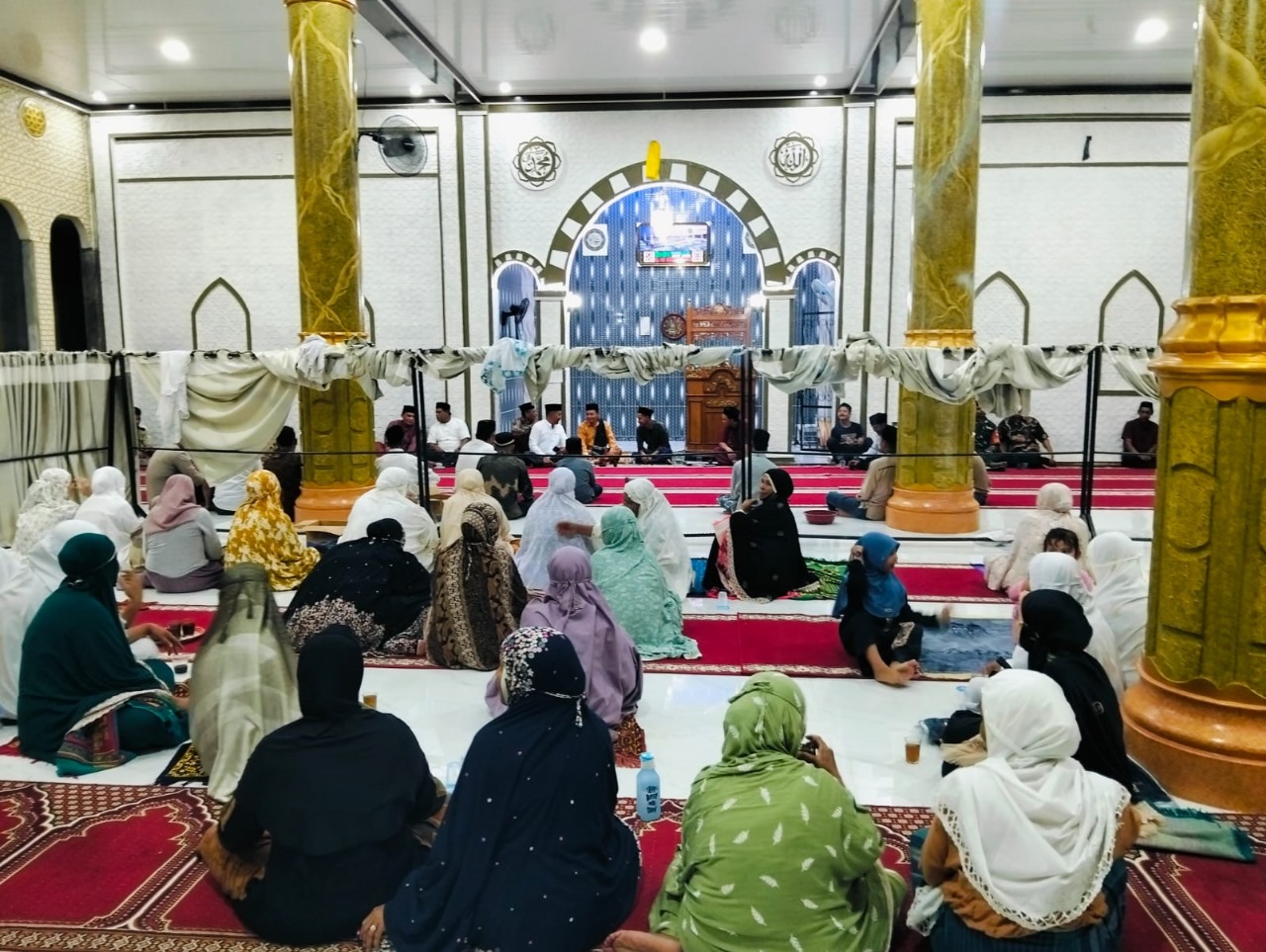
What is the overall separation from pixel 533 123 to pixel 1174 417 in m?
8.05

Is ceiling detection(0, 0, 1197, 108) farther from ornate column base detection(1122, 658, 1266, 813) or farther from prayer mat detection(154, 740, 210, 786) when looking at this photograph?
ornate column base detection(1122, 658, 1266, 813)

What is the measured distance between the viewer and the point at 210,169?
9945 millimetres

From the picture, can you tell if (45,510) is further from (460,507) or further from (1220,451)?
(1220,451)

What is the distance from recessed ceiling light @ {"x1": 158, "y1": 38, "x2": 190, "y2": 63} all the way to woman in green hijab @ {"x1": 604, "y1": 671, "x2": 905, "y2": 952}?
822cm

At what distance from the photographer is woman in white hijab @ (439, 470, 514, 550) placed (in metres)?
3.95

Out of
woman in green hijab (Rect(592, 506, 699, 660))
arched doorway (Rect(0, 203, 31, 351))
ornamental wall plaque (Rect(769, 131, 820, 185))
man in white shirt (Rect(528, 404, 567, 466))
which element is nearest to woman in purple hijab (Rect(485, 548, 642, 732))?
woman in green hijab (Rect(592, 506, 699, 660))

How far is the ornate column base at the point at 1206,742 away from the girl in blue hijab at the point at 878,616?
912 mm

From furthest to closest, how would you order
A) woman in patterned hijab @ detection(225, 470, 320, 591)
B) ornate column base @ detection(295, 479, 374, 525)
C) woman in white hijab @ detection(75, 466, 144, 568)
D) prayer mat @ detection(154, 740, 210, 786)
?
ornate column base @ detection(295, 479, 374, 525), woman in patterned hijab @ detection(225, 470, 320, 591), woman in white hijab @ detection(75, 466, 144, 568), prayer mat @ detection(154, 740, 210, 786)

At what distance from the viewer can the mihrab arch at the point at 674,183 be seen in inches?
385

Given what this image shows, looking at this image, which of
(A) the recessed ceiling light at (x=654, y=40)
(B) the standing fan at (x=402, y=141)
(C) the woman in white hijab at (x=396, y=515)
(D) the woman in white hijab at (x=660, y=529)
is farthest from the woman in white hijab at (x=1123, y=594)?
(B) the standing fan at (x=402, y=141)

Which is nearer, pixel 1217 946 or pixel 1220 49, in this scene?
pixel 1217 946

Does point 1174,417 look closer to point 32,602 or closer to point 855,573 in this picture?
point 855,573

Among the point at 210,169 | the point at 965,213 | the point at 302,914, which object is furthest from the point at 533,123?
the point at 302,914

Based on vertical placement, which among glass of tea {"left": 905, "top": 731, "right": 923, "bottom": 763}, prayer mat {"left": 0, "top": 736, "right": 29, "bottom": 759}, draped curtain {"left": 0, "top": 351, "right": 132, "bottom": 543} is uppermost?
draped curtain {"left": 0, "top": 351, "right": 132, "bottom": 543}
